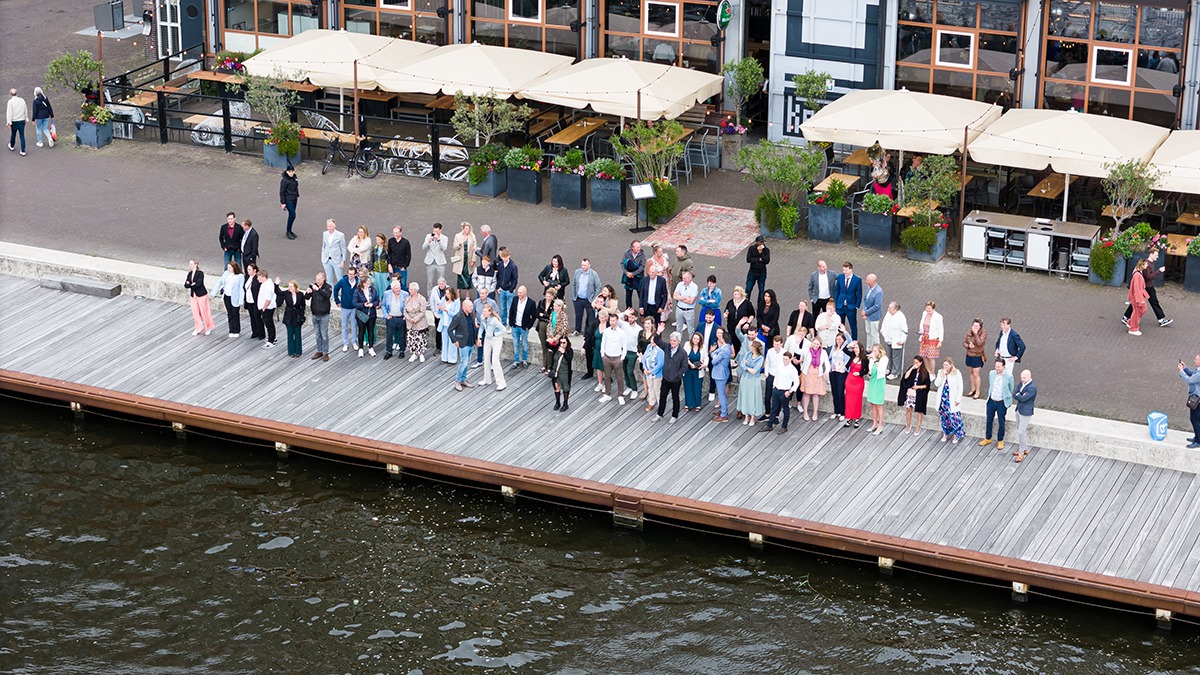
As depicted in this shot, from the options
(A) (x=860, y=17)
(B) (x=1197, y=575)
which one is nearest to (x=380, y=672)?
(B) (x=1197, y=575)

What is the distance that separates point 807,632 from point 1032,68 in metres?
16.6

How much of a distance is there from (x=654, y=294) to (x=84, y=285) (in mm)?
10449

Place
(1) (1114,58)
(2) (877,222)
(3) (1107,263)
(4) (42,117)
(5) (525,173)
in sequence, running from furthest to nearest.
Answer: (4) (42,117)
(5) (525,173)
(1) (1114,58)
(2) (877,222)
(3) (1107,263)

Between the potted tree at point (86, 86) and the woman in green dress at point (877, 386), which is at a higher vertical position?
the potted tree at point (86, 86)

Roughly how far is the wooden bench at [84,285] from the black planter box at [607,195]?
9135 mm

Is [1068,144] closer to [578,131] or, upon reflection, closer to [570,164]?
[570,164]

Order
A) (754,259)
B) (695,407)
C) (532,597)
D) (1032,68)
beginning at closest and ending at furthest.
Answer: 1. (532,597)
2. (695,407)
3. (754,259)
4. (1032,68)

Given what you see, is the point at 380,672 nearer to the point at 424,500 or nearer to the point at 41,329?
the point at 424,500

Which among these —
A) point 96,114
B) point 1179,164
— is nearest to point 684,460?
point 1179,164

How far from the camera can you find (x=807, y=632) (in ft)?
79.4

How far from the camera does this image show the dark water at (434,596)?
2367cm

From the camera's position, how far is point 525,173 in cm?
3688

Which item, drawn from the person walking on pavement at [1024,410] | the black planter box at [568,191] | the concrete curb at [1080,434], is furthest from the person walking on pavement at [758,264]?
the black planter box at [568,191]

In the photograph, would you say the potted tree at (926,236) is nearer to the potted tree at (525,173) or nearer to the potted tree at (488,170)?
the potted tree at (525,173)
